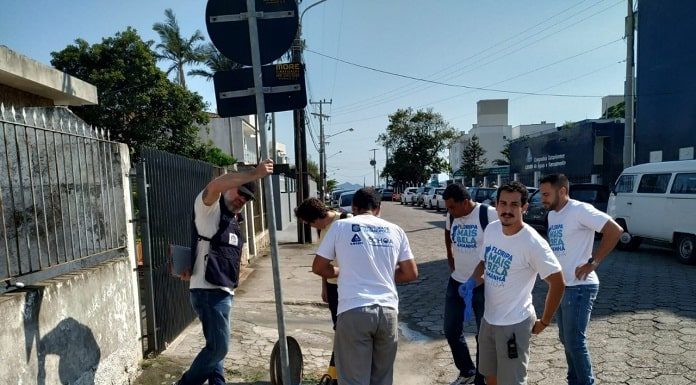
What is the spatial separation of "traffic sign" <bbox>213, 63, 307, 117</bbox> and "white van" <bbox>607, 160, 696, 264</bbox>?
9687mm

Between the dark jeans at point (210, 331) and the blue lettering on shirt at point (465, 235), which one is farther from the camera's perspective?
the blue lettering on shirt at point (465, 235)

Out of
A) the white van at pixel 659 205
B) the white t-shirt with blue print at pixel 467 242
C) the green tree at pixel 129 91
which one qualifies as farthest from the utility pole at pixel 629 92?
the green tree at pixel 129 91

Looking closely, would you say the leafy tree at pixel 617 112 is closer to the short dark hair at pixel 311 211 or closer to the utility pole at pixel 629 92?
the utility pole at pixel 629 92

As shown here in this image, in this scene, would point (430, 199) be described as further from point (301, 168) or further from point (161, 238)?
point (161, 238)

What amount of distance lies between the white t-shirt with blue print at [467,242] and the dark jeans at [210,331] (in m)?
1.96

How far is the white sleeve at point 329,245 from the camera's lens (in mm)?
3023

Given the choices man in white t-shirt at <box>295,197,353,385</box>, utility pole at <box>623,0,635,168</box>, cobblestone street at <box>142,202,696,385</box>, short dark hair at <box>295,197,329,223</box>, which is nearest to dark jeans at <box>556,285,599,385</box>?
cobblestone street at <box>142,202,696,385</box>

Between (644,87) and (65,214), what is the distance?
21.8 metres

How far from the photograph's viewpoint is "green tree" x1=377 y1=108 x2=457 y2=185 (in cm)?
5678

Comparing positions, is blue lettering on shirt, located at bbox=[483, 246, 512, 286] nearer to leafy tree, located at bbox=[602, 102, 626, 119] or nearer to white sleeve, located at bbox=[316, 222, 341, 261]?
white sleeve, located at bbox=[316, 222, 341, 261]

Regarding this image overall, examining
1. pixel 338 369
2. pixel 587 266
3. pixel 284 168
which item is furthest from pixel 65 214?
pixel 284 168

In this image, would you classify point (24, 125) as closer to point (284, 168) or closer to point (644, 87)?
point (284, 168)

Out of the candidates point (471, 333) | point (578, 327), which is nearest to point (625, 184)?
point (471, 333)

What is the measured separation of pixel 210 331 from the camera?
3396 mm
